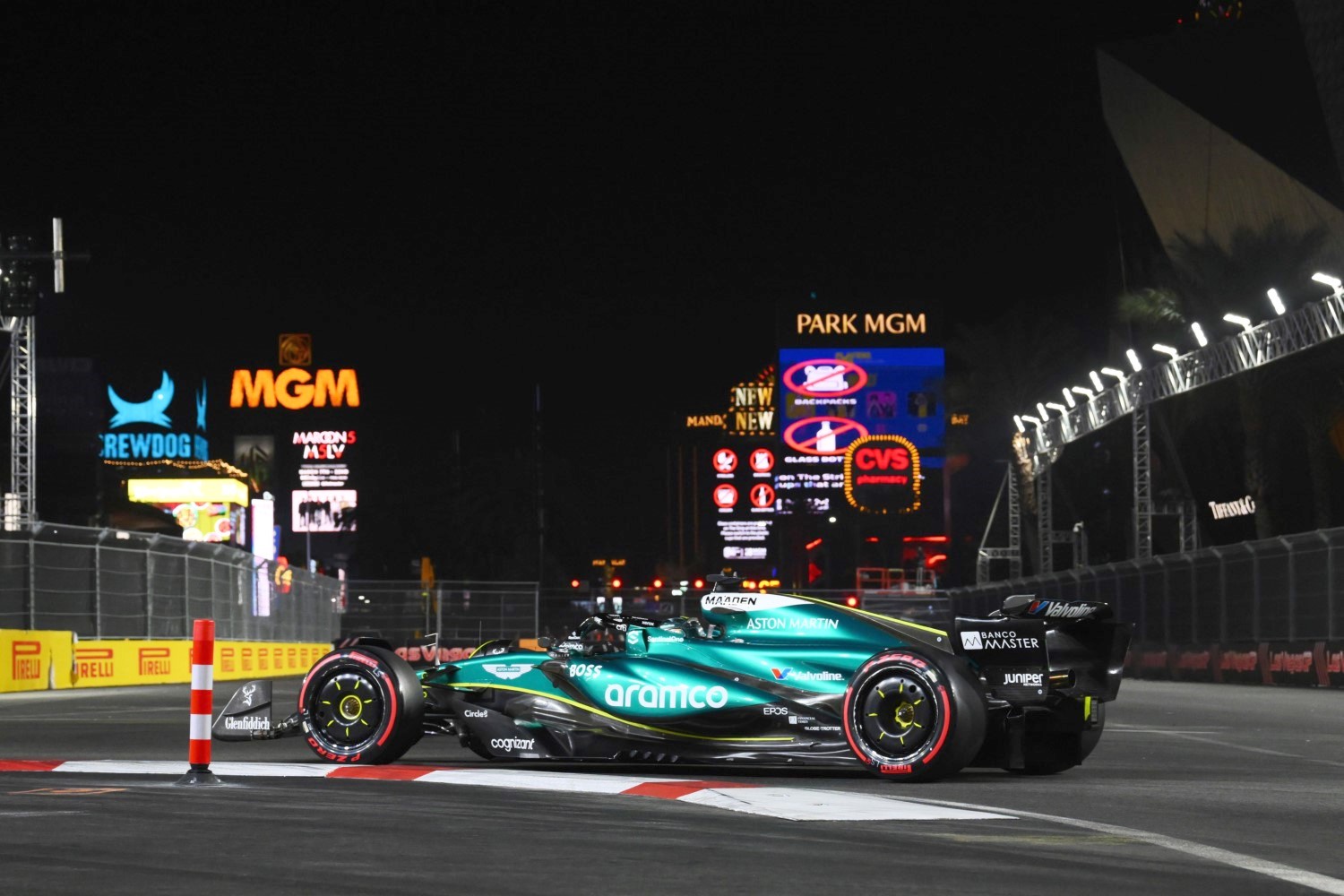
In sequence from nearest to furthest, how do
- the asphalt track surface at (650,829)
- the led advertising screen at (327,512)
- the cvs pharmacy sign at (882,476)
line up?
the asphalt track surface at (650,829) → the cvs pharmacy sign at (882,476) → the led advertising screen at (327,512)

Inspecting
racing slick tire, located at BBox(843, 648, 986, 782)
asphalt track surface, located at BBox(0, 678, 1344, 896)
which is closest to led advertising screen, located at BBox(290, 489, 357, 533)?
asphalt track surface, located at BBox(0, 678, 1344, 896)

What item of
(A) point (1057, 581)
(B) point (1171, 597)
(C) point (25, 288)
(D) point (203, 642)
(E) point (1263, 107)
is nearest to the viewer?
(D) point (203, 642)

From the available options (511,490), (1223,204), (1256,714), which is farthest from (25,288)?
(511,490)

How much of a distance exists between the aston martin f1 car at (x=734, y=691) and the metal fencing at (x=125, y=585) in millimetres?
19521

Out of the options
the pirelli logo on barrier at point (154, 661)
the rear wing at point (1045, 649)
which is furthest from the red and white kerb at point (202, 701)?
the pirelli logo on barrier at point (154, 661)

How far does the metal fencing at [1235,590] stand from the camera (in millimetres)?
29516

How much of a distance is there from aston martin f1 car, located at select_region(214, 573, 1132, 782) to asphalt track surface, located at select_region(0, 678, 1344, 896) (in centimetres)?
20

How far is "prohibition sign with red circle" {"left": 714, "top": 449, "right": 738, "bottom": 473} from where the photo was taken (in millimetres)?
129500

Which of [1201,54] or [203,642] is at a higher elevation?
[1201,54]

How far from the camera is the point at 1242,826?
Result: 8047 mm

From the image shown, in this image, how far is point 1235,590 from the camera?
33531 millimetres

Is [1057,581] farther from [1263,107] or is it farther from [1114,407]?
[1263,107]

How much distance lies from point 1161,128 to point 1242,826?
55159mm

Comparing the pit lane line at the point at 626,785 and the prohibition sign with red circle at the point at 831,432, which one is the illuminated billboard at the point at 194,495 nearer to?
the prohibition sign with red circle at the point at 831,432
